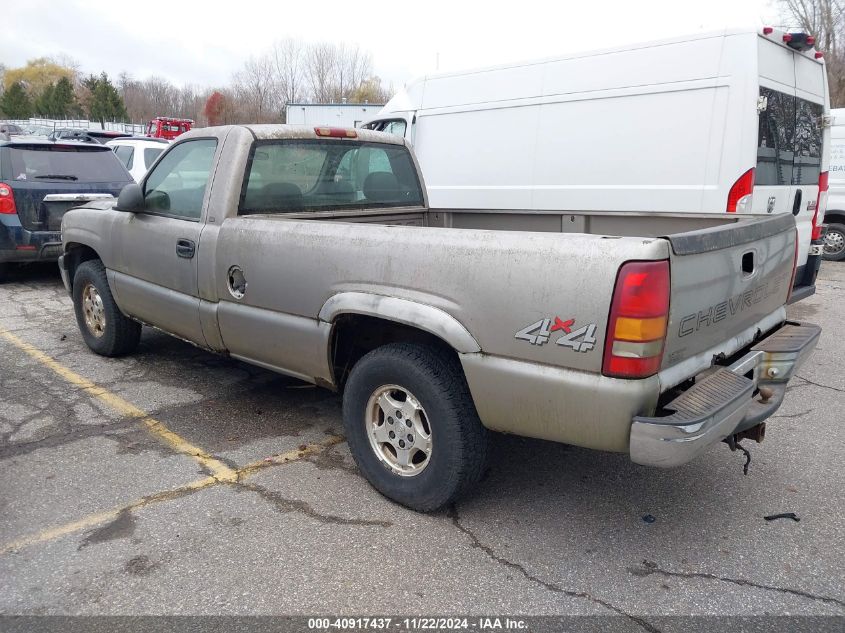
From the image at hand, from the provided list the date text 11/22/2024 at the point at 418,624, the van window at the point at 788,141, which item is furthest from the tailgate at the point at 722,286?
the van window at the point at 788,141

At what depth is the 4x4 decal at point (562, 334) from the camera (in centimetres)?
245

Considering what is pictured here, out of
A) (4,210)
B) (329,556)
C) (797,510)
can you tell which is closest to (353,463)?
(329,556)

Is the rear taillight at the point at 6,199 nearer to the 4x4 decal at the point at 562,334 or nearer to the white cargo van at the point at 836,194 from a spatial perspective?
the 4x4 decal at the point at 562,334

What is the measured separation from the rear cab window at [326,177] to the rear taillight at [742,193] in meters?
2.92

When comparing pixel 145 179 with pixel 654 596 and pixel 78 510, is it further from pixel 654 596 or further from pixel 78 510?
pixel 654 596

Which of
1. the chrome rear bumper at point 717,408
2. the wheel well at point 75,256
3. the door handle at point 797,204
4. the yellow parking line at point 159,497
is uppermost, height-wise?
the door handle at point 797,204

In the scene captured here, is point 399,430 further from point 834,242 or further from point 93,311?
point 834,242

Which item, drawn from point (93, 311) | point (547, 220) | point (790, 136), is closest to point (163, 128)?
point (93, 311)

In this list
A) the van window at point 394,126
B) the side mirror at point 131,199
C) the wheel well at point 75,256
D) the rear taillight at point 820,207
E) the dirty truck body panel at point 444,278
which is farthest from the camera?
the van window at point 394,126

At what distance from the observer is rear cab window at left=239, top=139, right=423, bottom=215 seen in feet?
13.2

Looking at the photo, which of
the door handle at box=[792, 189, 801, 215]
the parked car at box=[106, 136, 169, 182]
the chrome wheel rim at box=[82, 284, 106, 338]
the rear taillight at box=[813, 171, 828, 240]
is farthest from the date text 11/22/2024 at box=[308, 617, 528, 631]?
the parked car at box=[106, 136, 169, 182]

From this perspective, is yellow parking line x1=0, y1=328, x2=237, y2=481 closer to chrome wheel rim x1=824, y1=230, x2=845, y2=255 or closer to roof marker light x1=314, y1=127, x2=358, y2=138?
roof marker light x1=314, y1=127, x2=358, y2=138

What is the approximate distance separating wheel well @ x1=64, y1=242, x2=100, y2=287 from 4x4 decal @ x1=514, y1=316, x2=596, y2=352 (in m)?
4.25

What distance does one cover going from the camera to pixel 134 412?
173 inches
